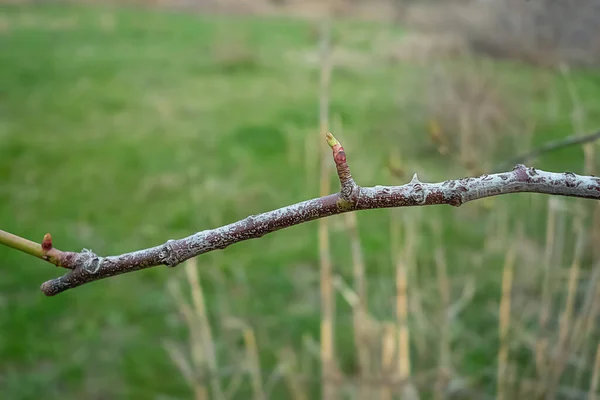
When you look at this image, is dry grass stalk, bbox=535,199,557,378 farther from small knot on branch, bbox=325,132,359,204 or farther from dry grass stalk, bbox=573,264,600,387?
small knot on branch, bbox=325,132,359,204

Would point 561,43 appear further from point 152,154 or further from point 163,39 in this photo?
point 163,39

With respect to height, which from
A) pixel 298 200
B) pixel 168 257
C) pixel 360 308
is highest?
pixel 298 200

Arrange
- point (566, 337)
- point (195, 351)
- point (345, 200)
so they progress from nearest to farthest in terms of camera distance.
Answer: point (345, 200) < point (566, 337) < point (195, 351)

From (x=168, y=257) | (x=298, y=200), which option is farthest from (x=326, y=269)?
(x=298, y=200)

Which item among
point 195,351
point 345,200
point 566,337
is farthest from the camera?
point 195,351

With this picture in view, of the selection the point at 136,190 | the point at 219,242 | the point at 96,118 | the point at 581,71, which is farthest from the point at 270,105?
the point at 219,242

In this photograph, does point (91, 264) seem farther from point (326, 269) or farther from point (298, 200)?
point (298, 200)

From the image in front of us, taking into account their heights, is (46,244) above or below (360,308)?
below

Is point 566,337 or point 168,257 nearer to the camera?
point 168,257
